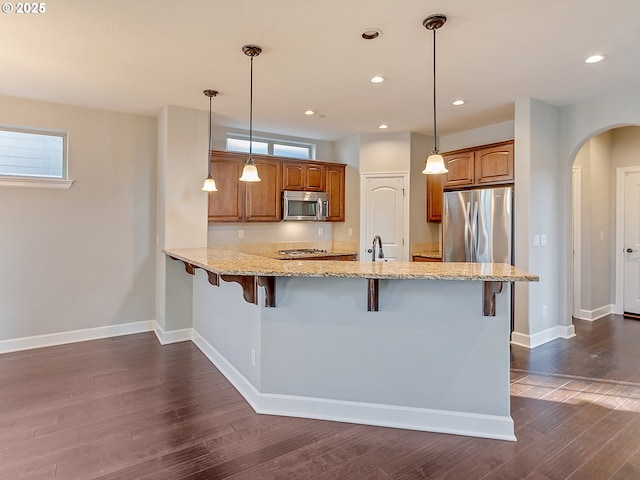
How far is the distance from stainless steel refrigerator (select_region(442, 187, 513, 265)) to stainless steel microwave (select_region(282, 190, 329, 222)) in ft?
5.86

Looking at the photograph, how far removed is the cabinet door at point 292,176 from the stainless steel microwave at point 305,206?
0.09m

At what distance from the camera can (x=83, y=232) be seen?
13.9 ft

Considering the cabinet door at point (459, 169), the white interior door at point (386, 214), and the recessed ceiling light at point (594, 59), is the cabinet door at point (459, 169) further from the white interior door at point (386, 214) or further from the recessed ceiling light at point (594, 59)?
the recessed ceiling light at point (594, 59)

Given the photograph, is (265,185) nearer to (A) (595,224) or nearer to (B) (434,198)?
(B) (434,198)

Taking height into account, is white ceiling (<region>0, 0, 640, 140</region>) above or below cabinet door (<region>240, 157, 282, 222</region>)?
above

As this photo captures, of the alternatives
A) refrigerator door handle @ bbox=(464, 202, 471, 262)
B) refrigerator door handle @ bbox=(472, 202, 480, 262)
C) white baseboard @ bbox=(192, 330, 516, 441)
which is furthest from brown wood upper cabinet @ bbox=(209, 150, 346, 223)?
white baseboard @ bbox=(192, 330, 516, 441)

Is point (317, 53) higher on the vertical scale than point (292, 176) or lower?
higher

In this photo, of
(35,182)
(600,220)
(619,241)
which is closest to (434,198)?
(600,220)

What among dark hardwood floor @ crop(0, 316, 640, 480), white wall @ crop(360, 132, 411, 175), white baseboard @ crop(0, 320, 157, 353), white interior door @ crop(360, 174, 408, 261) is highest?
white wall @ crop(360, 132, 411, 175)

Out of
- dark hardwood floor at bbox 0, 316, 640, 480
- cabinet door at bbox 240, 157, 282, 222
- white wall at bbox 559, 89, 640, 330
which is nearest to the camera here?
dark hardwood floor at bbox 0, 316, 640, 480

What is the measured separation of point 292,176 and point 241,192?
2.75 ft

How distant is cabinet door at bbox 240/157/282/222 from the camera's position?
16.5 feet

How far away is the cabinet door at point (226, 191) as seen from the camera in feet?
15.5

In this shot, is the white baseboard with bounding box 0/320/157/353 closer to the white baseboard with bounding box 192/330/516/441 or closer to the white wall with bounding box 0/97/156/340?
the white wall with bounding box 0/97/156/340
